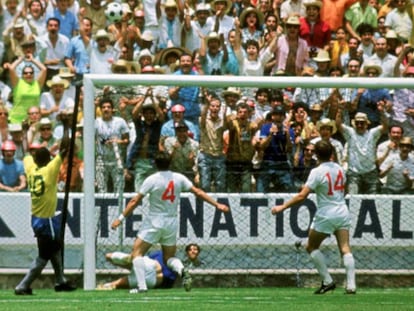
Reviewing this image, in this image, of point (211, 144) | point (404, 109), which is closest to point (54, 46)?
point (211, 144)

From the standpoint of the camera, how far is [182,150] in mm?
18188

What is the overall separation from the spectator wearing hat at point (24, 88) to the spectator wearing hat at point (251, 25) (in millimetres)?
3121

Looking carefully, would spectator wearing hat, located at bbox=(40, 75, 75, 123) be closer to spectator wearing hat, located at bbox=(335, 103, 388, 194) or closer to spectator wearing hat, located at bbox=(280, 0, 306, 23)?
spectator wearing hat, located at bbox=(280, 0, 306, 23)

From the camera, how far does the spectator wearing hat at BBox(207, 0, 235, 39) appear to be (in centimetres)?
2223

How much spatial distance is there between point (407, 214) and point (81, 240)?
4261mm

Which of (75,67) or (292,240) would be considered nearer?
(292,240)

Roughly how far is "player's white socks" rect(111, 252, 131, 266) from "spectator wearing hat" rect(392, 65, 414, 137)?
12.7 feet

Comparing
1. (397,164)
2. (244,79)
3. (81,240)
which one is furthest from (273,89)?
(81,240)

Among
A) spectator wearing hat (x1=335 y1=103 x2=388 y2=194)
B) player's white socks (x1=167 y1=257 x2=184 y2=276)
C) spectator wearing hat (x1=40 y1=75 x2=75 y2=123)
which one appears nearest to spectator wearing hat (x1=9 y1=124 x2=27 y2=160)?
spectator wearing hat (x1=40 y1=75 x2=75 y2=123)

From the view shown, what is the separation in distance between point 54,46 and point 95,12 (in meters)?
0.99

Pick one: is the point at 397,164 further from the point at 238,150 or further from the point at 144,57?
the point at 144,57

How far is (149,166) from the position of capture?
727 inches

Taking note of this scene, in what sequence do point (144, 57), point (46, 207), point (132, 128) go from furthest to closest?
point (144, 57), point (132, 128), point (46, 207)

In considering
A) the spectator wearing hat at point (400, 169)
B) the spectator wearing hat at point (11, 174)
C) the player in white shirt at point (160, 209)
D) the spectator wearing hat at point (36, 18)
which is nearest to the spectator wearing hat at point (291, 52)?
the spectator wearing hat at point (36, 18)
